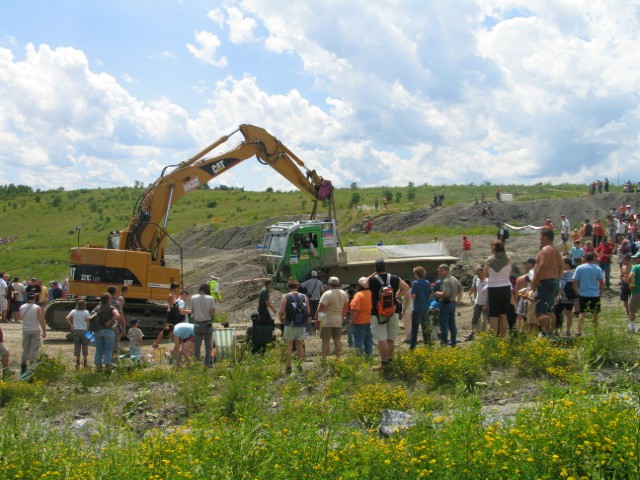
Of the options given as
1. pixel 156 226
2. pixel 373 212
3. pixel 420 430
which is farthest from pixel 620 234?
pixel 420 430

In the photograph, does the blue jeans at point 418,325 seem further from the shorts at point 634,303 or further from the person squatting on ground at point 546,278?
the shorts at point 634,303

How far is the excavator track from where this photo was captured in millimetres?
18125

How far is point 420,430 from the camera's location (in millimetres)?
6168

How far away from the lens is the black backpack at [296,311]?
11508mm

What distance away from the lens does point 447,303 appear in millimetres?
12578

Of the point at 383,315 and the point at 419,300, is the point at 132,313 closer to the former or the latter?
the point at 419,300

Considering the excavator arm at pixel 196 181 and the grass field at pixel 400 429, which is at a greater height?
the excavator arm at pixel 196 181

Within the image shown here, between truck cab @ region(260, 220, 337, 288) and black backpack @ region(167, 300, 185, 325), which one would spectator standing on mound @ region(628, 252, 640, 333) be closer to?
black backpack @ region(167, 300, 185, 325)

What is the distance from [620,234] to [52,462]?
25934 mm

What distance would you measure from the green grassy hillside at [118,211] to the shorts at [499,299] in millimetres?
24342

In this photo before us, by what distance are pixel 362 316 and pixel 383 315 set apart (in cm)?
109

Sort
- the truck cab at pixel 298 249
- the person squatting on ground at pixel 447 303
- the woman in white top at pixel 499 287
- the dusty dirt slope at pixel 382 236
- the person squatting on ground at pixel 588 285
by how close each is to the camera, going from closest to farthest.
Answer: the woman in white top at pixel 499 287 → the person squatting on ground at pixel 588 285 → the person squatting on ground at pixel 447 303 → the truck cab at pixel 298 249 → the dusty dirt slope at pixel 382 236

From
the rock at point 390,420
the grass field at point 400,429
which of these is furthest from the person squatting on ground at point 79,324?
the rock at point 390,420

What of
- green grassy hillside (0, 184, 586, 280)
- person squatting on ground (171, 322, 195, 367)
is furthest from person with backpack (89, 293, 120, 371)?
green grassy hillside (0, 184, 586, 280)
